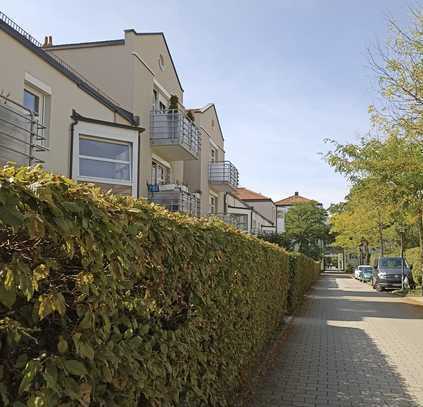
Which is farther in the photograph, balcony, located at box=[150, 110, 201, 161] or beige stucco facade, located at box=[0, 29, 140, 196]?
balcony, located at box=[150, 110, 201, 161]

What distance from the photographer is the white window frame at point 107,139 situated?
13.2 m

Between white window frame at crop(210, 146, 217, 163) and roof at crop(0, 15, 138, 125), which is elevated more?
white window frame at crop(210, 146, 217, 163)

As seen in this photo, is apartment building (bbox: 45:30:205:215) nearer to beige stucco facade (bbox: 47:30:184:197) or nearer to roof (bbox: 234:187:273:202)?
beige stucco facade (bbox: 47:30:184:197)

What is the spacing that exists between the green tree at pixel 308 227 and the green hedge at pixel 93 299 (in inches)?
2881

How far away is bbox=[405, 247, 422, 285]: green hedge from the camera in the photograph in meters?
27.2

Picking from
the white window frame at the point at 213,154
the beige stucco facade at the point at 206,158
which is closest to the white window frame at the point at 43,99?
the beige stucco facade at the point at 206,158

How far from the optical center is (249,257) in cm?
630

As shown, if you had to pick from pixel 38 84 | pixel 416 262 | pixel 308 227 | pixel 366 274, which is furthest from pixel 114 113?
pixel 308 227

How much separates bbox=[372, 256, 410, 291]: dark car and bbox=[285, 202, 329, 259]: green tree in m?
44.5

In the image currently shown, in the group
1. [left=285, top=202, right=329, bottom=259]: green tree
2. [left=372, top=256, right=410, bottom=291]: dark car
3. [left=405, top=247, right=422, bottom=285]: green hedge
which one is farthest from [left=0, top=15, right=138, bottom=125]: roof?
[left=285, top=202, right=329, bottom=259]: green tree

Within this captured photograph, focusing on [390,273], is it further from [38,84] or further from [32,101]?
[38,84]

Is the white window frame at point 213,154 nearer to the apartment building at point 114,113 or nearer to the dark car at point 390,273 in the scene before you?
the apartment building at point 114,113

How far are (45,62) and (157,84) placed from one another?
8225 mm

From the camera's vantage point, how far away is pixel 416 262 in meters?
28.4
